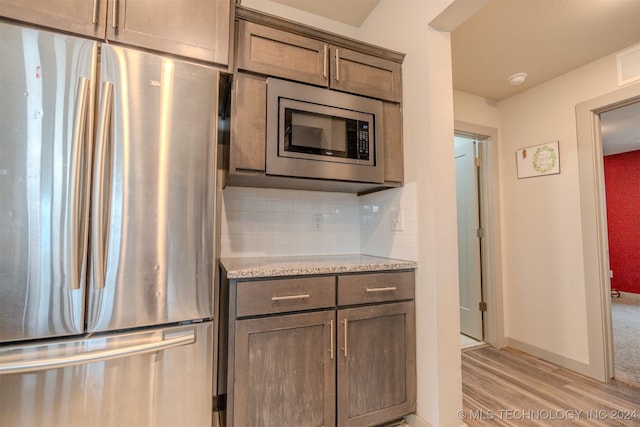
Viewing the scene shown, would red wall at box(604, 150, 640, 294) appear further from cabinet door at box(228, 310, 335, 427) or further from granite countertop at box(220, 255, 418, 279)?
cabinet door at box(228, 310, 335, 427)

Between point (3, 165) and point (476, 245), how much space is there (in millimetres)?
3336

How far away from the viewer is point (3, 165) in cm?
100

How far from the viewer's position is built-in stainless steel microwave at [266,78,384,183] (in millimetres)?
1573

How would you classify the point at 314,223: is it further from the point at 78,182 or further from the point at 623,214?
the point at 623,214

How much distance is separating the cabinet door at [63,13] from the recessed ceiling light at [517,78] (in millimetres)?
2905

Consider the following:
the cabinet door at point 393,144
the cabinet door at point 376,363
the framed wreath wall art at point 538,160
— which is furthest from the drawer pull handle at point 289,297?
the framed wreath wall art at point 538,160

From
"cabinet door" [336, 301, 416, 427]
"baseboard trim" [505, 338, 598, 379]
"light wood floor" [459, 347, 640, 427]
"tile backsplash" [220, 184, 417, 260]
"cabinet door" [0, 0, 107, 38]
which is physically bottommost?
"light wood floor" [459, 347, 640, 427]

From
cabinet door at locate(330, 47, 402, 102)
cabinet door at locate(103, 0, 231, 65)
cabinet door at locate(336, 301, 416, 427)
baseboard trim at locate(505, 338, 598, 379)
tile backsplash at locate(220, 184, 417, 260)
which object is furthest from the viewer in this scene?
baseboard trim at locate(505, 338, 598, 379)

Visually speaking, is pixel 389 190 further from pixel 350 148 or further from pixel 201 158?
pixel 201 158

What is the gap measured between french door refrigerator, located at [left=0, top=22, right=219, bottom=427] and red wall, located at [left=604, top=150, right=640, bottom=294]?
642 centimetres

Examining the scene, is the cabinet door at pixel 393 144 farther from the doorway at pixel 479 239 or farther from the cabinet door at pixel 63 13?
the cabinet door at pixel 63 13

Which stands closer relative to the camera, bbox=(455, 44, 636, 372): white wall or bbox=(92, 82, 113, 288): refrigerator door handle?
bbox=(92, 82, 113, 288): refrigerator door handle

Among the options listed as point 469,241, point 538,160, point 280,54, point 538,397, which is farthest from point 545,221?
point 280,54

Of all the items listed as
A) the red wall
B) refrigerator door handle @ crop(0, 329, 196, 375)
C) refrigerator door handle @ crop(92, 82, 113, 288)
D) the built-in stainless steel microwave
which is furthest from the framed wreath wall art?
the red wall
